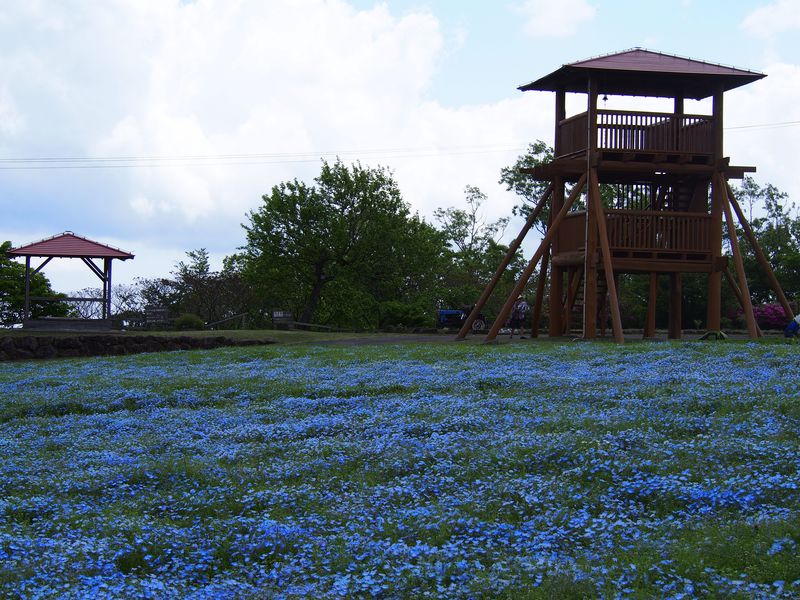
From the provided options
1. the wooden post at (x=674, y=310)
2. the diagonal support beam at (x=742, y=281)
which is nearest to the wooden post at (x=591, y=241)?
the diagonal support beam at (x=742, y=281)

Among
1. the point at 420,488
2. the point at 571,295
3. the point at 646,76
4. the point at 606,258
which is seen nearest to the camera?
the point at 420,488

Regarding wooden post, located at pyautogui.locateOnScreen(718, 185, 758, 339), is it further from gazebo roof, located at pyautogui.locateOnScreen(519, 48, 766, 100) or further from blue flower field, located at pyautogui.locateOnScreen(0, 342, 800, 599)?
blue flower field, located at pyautogui.locateOnScreen(0, 342, 800, 599)

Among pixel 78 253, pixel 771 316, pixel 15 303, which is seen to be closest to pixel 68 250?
pixel 78 253

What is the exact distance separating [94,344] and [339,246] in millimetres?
23731

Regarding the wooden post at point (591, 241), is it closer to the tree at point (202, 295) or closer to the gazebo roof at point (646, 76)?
the gazebo roof at point (646, 76)

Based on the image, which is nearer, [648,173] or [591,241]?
[591,241]

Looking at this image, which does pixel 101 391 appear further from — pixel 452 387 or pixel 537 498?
pixel 537 498

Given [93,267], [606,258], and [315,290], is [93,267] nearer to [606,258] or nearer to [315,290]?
[315,290]

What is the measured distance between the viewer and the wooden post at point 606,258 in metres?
24.6

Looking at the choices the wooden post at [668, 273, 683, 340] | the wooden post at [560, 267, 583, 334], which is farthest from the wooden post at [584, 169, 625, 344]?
the wooden post at [668, 273, 683, 340]

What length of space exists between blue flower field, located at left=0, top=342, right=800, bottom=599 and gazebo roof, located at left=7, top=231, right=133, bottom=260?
73.7 ft

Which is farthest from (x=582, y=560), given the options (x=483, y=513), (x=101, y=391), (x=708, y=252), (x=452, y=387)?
(x=708, y=252)

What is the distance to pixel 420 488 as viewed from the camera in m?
9.05

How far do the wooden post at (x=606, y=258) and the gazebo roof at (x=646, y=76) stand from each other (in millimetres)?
3149
